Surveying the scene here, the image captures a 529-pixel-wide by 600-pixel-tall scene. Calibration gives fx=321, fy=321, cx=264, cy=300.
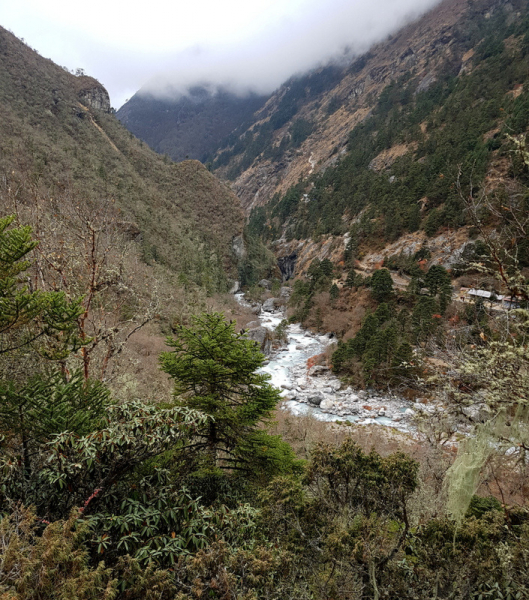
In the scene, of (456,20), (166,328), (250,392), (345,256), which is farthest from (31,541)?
(456,20)

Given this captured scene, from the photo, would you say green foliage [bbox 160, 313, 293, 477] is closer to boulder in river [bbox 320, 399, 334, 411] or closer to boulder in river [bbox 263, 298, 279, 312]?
boulder in river [bbox 320, 399, 334, 411]

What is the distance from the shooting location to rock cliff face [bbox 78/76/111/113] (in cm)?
7614

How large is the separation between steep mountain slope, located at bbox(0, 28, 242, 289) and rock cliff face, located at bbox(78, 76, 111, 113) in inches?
9.3

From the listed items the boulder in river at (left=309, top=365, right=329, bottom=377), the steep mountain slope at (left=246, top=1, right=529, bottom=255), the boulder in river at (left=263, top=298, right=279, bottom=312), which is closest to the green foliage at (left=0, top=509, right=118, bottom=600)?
the steep mountain slope at (left=246, top=1, right=529, bottom=255)

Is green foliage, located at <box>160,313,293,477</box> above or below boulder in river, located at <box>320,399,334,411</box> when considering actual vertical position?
above

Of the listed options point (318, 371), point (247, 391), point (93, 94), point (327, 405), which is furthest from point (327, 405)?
point (93, 94)

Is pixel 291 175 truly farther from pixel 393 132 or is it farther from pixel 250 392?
pixel 250 392

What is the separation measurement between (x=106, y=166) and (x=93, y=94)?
33.6 metres

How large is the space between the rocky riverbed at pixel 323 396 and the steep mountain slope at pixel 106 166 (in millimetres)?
21235

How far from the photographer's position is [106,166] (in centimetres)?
5997

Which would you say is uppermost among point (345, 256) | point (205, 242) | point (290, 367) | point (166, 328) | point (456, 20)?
point (456, 20)

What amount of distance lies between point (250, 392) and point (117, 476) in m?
3.60

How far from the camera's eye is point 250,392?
7777 millimetres

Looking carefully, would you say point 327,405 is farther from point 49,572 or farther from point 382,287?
point 49,572
